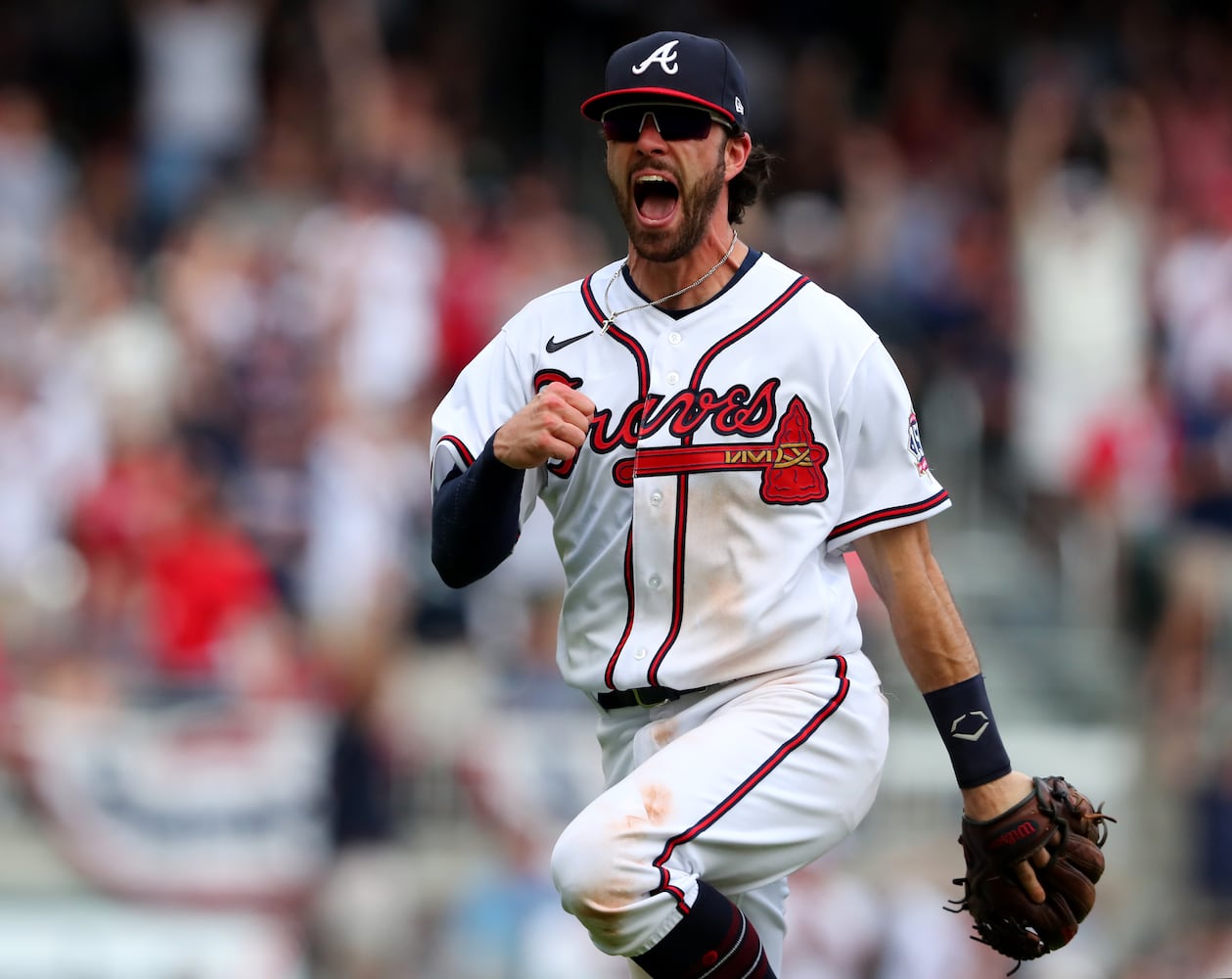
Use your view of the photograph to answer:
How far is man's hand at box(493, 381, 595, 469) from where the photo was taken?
3.88 metres

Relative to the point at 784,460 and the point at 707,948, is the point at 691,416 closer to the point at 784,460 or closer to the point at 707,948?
the point at 784,460

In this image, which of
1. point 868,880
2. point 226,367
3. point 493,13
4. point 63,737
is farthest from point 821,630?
point 493,13

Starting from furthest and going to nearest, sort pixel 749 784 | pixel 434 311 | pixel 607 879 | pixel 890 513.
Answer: pixel 434 311 → pixel 890 513 → pixel 749 784 → pixel 607 879

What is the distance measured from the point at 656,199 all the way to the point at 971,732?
1250 millimetres

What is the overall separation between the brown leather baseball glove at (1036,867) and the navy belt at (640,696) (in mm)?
652

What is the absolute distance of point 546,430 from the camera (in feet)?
12.8

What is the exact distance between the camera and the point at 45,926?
9.07 metres

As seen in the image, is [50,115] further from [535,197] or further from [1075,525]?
[1075,525]

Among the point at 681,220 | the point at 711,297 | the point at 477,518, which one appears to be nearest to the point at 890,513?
the point at 711,297

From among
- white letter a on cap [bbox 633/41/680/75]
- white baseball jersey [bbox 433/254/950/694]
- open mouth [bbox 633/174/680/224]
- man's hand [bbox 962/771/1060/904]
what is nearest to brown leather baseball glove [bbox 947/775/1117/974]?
man's hand [bbox 962/771/1060/904]

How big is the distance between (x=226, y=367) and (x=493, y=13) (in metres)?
4.41

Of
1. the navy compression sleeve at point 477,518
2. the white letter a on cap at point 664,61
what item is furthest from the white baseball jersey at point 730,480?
the white letter a on cap at point 664,61

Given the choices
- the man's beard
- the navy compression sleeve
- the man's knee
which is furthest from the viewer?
the man's beard

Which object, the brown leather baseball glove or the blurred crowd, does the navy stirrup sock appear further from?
the blurred crowd
